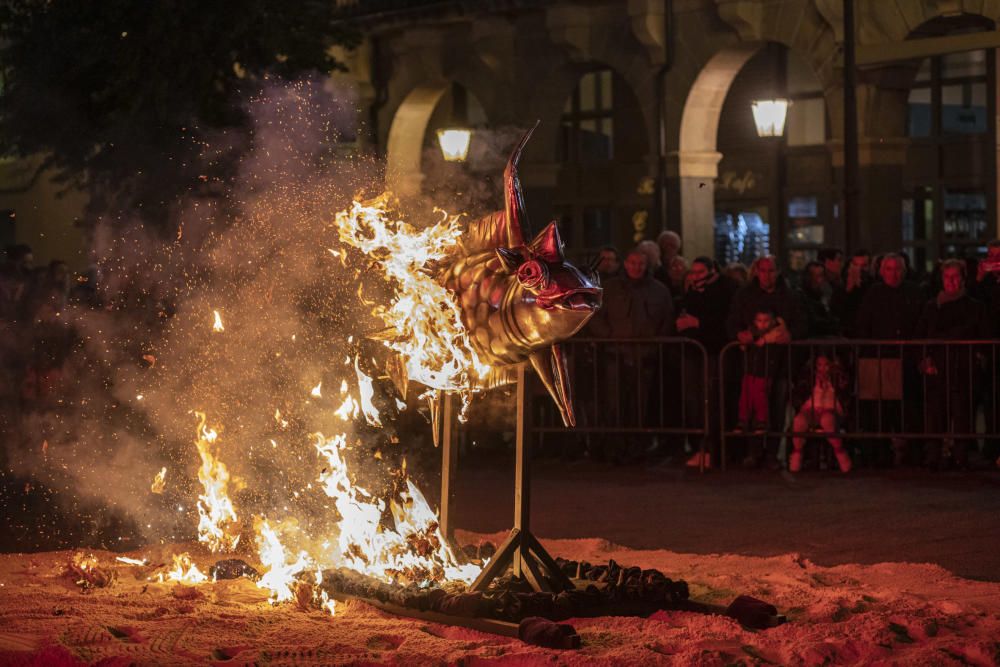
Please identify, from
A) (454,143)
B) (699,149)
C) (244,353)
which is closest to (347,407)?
(244,353)

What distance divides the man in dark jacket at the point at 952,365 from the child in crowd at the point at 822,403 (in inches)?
29.6

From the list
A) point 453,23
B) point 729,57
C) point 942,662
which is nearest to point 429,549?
point 942,662

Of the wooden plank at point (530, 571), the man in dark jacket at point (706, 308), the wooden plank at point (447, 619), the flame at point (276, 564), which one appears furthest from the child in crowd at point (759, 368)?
the wooden plank at point (447, 619)

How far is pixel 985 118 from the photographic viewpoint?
89.6ft

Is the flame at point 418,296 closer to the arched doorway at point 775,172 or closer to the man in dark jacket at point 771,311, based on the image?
the man in dark jacket at point 771,311

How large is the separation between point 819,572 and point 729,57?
53.2 ft

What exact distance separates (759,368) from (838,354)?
0.75 meters

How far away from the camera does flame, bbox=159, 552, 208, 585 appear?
8898 mm

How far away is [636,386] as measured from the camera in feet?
48.9

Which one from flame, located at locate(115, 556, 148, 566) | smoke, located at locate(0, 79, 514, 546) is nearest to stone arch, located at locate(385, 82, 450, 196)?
smoke, located at locate(0, 79, 514, 546)

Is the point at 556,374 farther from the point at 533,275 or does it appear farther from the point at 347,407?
the point at 347,407

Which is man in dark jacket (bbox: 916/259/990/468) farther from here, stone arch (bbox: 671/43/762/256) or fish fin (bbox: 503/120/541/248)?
stone arch (bbox: 671/43/762/256)

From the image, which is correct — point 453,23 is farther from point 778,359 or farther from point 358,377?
point 358,377

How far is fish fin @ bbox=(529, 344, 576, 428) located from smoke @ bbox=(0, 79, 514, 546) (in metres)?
1.08
